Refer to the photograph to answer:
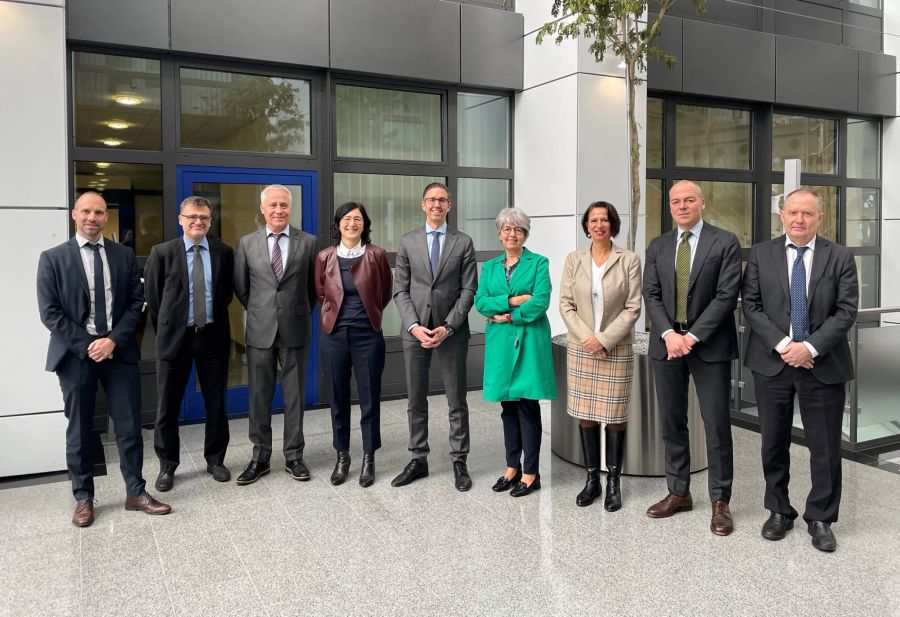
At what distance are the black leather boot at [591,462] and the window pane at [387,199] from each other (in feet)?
11.9

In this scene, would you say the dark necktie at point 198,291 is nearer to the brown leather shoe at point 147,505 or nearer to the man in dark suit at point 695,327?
the brown leather shoe at point 147,505

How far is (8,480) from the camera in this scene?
5191 mm

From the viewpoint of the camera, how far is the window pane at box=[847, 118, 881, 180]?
408 inches

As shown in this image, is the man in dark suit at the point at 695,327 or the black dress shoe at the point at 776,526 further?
the man in dark suit at the point at 695,327

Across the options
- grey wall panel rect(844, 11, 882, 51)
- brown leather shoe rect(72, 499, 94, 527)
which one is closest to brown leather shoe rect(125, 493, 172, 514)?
brown leather shoe rect(72, 499, 94, 527)

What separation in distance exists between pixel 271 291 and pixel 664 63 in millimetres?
5349

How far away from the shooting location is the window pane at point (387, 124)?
7.43 meters

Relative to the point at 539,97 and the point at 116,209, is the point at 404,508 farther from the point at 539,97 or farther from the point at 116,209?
the point at 539,97

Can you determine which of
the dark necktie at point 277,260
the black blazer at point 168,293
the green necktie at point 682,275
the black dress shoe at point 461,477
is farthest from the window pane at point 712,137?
the black blazer at point 168,293

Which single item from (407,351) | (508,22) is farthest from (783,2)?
(407,351)

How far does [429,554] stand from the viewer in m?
3.90

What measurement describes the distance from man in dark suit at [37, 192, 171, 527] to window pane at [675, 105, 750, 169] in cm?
646

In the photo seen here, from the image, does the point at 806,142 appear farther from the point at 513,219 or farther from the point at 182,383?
the point at 182,383

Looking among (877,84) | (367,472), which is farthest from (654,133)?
(367,472)
